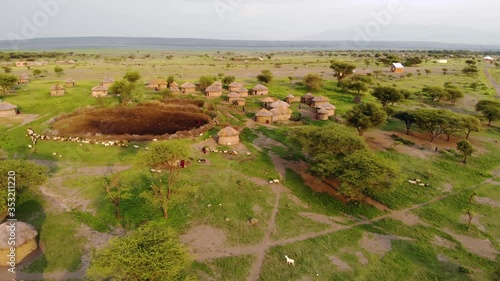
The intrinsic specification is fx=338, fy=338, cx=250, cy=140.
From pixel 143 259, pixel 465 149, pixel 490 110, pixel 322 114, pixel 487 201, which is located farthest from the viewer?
pixel 322 114

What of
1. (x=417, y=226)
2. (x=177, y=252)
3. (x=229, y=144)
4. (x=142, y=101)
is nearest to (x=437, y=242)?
(x=417, y=226)

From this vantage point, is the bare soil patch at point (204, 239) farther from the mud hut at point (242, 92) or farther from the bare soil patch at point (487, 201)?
the mud hut at point (242, 92)

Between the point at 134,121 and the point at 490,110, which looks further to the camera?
the point at 490,110

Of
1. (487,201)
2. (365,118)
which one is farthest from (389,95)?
(487,201)

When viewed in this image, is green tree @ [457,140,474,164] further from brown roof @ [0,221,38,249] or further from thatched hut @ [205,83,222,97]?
brown roof @ [0,221,38,249]

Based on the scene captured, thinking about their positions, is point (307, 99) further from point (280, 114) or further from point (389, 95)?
point (389, 95)

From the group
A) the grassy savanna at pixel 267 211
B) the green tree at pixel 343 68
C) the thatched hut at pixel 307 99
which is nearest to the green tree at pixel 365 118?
the grassy savanna at pixel 267 211

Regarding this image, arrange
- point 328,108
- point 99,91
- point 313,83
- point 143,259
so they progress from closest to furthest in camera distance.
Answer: point 143,259 < point 328,108 < point 99,91 < point 313,83
